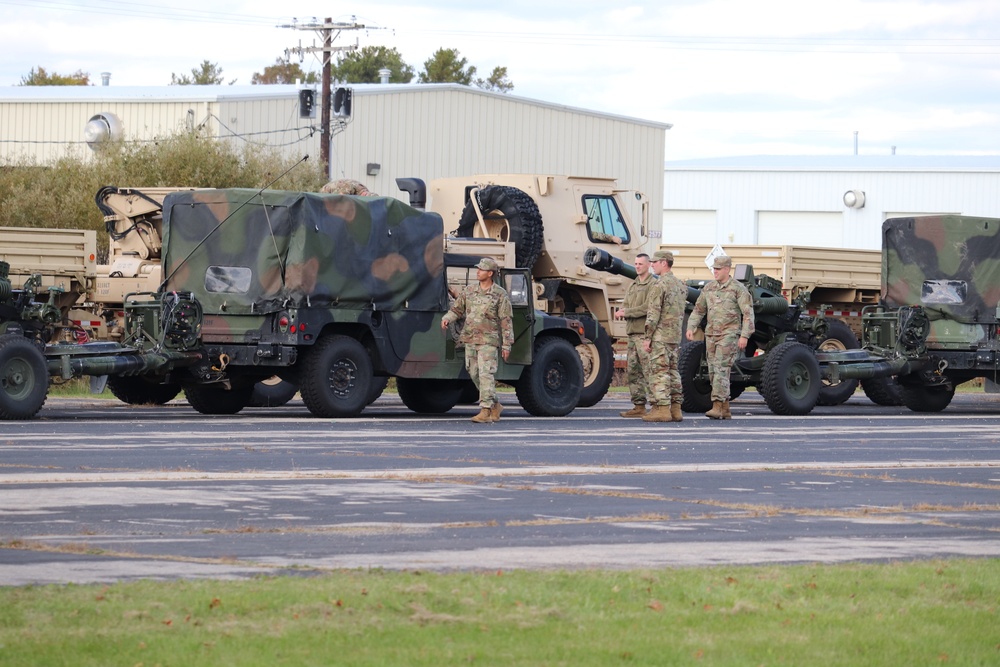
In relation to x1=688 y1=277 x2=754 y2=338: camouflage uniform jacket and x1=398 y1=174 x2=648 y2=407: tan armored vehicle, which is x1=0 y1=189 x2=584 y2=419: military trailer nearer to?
x1=688 y1=277 x2=754 y2=338: camouflage uniform jacket

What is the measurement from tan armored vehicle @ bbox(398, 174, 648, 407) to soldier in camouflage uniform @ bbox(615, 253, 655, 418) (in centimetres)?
475

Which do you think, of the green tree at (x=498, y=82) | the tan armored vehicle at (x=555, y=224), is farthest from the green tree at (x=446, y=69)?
the tan armored vehicle at (x=555, y=224)

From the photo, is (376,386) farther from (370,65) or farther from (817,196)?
(370,65)

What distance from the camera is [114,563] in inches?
334

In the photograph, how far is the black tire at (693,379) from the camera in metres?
22.2

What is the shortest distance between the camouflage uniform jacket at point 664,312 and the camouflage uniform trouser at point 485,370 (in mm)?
2002

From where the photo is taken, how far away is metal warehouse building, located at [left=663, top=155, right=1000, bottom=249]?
66.8 metres

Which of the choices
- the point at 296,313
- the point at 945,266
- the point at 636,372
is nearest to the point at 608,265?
the point at 636,372

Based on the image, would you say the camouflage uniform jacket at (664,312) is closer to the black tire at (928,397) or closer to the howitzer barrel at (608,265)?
the howitzer barrel at (608,265)

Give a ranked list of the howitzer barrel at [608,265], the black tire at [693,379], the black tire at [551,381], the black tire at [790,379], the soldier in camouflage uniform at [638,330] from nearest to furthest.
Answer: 1. the soldier in camouflage uniform at [638,330]
2. the black tire at [551,381]
3. the black tire at [790,379]
4. the black tire at [693,379]
5. the howitzer barrel at [608,265]

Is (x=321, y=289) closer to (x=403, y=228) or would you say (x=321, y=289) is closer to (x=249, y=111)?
(x=403, y=228)

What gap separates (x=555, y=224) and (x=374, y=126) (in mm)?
21086

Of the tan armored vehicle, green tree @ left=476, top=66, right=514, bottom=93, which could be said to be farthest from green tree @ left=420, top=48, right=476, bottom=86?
the tan armored vehicle

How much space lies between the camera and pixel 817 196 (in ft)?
227
